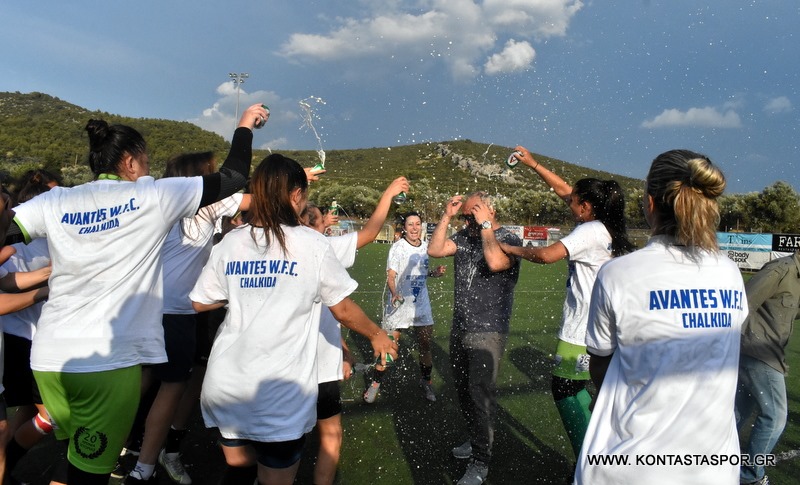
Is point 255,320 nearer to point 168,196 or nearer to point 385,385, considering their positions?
point 168,196

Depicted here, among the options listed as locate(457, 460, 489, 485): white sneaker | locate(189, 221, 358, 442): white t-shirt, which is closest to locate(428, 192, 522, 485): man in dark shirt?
locate(457, 460, 489, 485): white sneaker

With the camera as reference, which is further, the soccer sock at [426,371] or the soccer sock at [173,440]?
the soccer sock at [426,371]

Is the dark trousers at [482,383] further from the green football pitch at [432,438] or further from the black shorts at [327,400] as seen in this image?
the black shorts at [327,400]

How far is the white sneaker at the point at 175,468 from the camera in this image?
11.9 ft

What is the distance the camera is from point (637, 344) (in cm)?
167

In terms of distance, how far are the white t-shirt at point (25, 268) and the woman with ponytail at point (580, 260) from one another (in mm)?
3244

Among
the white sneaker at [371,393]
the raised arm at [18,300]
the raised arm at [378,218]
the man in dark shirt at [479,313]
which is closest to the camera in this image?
the raised arm at [18,300]

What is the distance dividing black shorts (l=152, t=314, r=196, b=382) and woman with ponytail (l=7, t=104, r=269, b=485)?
1.00m

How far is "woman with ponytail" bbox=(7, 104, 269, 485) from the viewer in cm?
229

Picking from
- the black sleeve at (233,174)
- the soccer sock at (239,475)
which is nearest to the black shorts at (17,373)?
the soccer sock at (239,475)

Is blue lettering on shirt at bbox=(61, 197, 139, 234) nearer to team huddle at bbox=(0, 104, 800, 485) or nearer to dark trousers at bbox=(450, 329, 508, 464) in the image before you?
team huddle at bbox=(0, 104, 800, 485)

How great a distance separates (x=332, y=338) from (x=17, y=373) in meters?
2.19

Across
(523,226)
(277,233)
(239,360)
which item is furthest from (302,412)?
(523,226)

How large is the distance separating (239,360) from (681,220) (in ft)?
6.16
